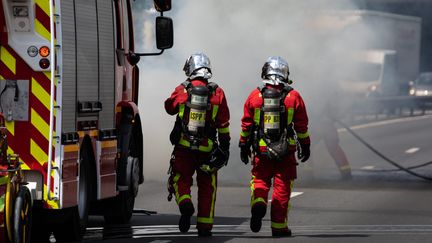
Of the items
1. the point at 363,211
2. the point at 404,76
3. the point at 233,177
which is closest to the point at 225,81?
the point at 233,177

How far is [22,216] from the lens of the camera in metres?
10.2

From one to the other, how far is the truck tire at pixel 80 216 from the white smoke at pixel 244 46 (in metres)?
12.4

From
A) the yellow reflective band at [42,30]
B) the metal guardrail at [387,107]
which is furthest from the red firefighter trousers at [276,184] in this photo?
the metal guardrail at [387,107]

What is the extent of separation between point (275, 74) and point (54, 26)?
2702mm

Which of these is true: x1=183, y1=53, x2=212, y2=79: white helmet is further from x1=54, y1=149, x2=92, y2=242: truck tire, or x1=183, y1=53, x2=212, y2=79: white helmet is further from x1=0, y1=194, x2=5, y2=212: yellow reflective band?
x1=0, y1=194, x2=5, y2=212: yellow reflective band

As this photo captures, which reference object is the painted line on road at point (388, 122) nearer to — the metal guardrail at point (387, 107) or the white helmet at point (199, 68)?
the metal guardrail at point (387, 107)

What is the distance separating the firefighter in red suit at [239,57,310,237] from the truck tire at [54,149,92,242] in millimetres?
1605

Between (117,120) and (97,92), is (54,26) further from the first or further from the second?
(117,120)

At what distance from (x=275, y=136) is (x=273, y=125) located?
11 centimetres

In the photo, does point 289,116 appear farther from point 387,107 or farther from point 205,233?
point 387,107

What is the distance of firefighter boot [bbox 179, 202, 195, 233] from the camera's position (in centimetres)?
1252

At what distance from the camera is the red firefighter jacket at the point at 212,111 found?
42.0 feet

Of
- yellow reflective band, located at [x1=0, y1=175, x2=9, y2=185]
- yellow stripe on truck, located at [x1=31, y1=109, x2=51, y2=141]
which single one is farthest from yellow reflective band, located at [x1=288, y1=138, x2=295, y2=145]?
yellow reflective band, located at [x1=0, y1=175, x2=9, y2=185]

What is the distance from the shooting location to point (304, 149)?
42.2 feet
